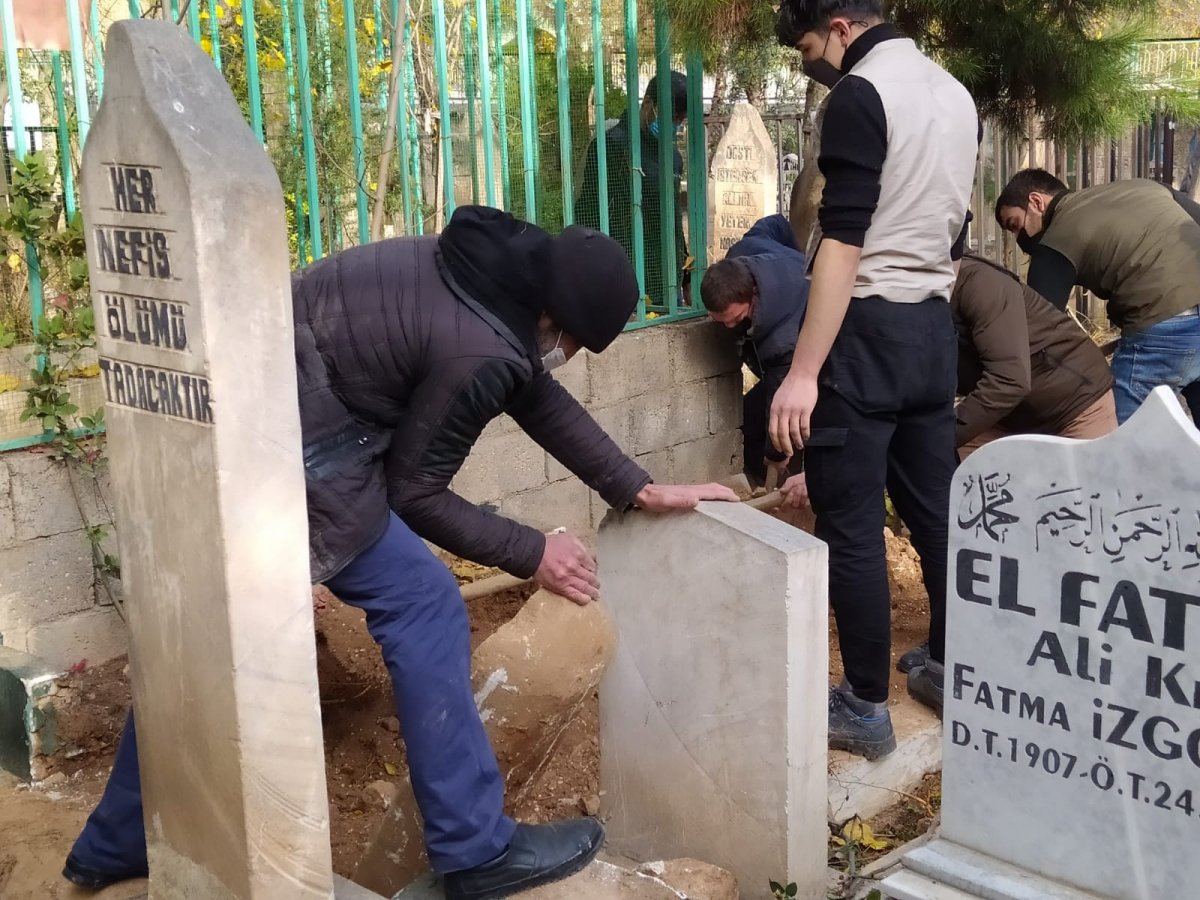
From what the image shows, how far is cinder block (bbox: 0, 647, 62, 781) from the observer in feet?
11.6

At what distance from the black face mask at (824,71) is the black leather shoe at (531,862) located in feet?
Result: 6.35

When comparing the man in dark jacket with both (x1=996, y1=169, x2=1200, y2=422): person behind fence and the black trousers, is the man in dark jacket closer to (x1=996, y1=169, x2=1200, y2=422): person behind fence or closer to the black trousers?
(x1=996, y1=169, x2=1200, y2=422): person behind fence

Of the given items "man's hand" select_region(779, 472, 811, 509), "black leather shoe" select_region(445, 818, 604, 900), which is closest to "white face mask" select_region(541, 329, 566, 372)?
"black leather shoe" select_region(445, 818, 604, 900)

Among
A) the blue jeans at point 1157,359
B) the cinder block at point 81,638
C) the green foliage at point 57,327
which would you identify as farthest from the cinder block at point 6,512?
the blue jeans at point 1157,359

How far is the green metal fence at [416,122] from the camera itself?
396 cm

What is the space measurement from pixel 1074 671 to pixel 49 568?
9.15ft

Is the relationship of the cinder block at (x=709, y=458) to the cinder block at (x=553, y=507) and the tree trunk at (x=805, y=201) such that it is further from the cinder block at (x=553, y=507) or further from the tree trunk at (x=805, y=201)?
the tree trunk at (x=805, y=201)

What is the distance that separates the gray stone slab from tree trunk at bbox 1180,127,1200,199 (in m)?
7.84

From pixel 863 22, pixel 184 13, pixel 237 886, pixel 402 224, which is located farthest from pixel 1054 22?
pixel 237 886

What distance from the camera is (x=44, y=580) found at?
12.7ft

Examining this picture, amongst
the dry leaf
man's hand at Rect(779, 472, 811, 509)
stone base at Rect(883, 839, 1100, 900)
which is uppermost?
man's hand at Rect(779, 472, 811, 509)

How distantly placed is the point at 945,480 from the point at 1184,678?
1.47 meters

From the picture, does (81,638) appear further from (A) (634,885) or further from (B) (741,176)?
(B) (741,176)

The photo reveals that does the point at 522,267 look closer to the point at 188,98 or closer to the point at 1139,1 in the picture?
the point at 188,98
